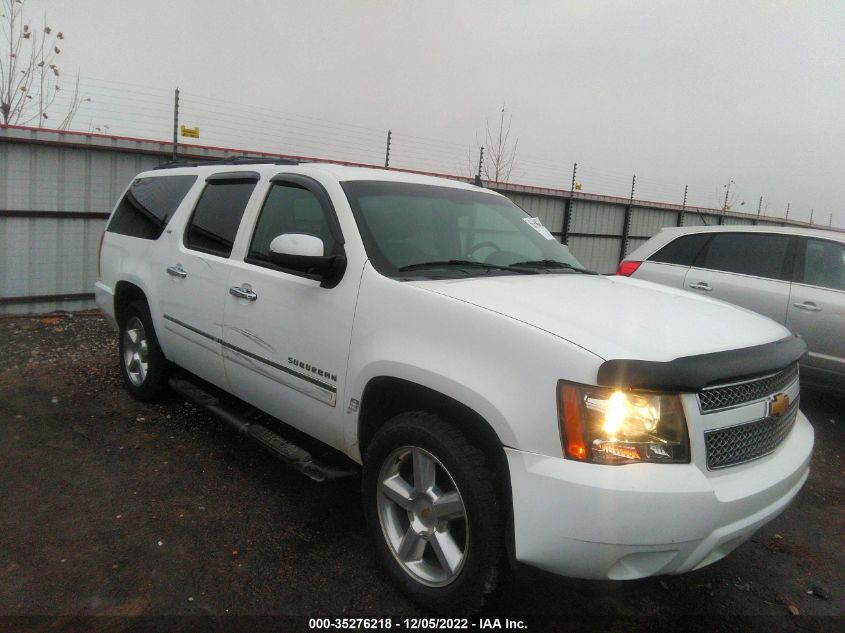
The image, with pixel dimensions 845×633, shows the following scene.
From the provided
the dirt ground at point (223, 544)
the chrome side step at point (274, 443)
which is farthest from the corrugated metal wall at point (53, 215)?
the chrome side step at point (274, 443)

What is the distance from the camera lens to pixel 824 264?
17.5 feet

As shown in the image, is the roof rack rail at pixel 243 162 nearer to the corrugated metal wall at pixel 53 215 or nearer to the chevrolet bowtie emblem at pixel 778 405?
the chevrolet bowtie emblem at pixel 778 405

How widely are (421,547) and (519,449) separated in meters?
0.76

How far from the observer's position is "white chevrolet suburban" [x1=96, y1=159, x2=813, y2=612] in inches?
77.5

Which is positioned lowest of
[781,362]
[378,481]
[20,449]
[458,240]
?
[20,449]

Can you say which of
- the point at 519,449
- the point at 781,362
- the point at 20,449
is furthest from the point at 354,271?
the point at 20,449

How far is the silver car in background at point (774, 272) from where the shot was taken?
5.08 meters

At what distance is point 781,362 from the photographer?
7.68 ft

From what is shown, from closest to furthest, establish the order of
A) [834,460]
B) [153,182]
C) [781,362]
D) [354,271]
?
[781,362] < [354,271] < [834,460] < [153,182]

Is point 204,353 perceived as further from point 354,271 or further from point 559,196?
point 559,196

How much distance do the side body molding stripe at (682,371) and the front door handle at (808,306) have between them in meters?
3.59

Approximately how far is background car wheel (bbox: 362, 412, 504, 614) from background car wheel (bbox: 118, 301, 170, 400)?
98.5 inches

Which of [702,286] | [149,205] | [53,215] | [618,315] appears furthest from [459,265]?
[53,215]

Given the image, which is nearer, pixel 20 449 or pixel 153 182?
pixel 20 449
